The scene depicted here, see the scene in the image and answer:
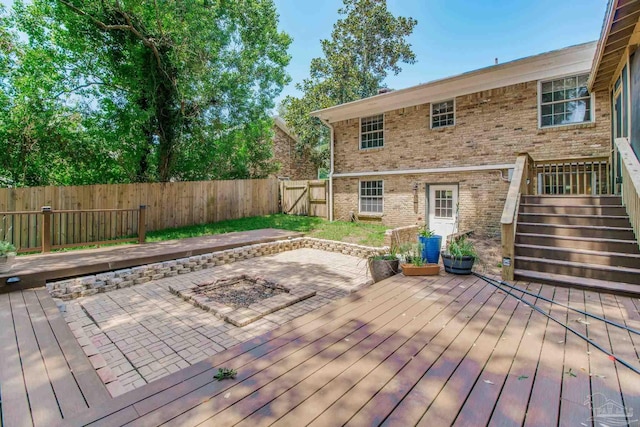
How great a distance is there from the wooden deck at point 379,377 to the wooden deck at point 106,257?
2.19 metres

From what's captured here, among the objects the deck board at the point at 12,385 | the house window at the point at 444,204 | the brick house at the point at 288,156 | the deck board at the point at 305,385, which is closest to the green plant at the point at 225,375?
the deck board at the point at 305,385

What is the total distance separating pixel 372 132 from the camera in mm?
11461

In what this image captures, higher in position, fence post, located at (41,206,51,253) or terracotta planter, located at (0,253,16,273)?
fence post, located at (41,206,51,253)

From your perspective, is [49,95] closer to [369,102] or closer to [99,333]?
[99,333]

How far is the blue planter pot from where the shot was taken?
5.19m

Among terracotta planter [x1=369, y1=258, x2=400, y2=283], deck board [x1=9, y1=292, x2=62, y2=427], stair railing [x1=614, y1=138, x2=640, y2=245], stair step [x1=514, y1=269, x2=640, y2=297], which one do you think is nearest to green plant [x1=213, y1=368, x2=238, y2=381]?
deck board [x1=9, y1=292, x2=62, y2=427]

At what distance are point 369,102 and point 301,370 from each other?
33.0 feet

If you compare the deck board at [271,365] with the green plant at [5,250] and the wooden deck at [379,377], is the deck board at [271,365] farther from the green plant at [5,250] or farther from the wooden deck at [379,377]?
the green plant at [5,250]

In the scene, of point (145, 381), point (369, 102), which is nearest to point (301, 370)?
point (145, 381)

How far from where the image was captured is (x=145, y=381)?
2.89 meters

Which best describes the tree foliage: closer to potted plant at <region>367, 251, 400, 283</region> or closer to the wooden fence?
the wooden fence

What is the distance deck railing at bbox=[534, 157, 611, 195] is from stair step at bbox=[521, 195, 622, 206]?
6.75 feet

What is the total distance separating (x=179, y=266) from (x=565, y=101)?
32.9 ft

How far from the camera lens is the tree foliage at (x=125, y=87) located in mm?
8453
